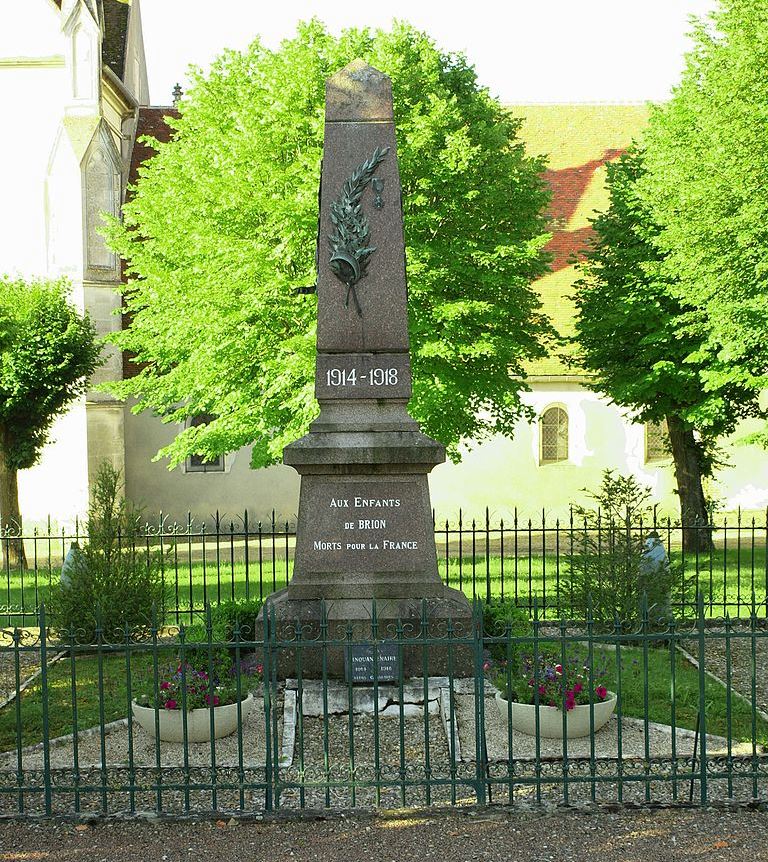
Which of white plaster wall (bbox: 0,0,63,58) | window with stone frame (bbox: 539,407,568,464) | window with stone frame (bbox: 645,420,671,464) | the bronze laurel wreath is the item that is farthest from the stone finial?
window with stone frame (bbox: 645,420,671,464)

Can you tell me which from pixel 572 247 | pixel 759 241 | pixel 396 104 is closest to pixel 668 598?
pixel 759 241

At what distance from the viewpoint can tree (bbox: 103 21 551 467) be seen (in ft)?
46.7

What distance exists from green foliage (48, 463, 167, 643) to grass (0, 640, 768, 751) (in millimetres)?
400

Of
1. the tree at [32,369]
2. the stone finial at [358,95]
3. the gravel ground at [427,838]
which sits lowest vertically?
the gravel ground at [427,838]

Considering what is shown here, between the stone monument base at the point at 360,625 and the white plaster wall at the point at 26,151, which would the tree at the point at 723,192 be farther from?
the white plaster wall at the point at 26,151

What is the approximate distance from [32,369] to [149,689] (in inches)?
395

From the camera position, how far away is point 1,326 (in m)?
16.5

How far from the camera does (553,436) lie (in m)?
24.3

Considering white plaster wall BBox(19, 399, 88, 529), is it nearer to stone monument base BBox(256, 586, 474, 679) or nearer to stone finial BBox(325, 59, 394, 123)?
stone monument base BBox(256, 586, 474, 679)

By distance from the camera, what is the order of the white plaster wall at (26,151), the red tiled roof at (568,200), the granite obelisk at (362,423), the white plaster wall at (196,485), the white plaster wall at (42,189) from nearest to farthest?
1. the granite obelisk at (362,423)
2. the white plaster wall at (42,189)
3. the white plaster wall at (26,151)
4. the white plaster wall at (196,485)
5. the red tiled roof at (568,200)

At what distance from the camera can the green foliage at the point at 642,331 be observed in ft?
54.5

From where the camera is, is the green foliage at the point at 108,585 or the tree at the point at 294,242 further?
the tree at the point at 294,242

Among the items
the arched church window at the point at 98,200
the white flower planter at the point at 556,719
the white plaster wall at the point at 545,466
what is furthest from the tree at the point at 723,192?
the arched church window at the point at 98,200

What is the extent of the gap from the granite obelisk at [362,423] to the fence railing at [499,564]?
2.40 feet
